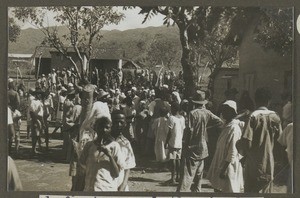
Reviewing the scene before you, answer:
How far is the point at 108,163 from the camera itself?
337 centimetres

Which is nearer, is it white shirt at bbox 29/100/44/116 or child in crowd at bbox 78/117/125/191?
child in crowd at bbox 78/117/125/191

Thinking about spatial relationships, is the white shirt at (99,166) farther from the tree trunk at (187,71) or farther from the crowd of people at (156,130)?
the tree trunk at (187,71)

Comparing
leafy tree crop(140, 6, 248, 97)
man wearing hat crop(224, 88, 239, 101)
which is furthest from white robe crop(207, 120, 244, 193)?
leafy tree crop(140, 6, 248, 97)

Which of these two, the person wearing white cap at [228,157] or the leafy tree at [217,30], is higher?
the leafy tree at [217,30]

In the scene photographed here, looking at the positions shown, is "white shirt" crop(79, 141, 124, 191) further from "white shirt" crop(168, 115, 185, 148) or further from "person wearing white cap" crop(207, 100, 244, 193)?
"person wearing white cap" crop(207, 100, 244, 193)

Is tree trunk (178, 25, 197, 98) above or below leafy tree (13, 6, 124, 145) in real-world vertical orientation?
below

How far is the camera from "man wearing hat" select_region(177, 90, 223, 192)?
3.41 meters

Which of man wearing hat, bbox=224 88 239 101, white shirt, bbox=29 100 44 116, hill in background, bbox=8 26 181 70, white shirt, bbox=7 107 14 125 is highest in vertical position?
hill in background, bbox=8 26 181 70

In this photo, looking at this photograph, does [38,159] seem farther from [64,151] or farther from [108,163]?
[108,163]

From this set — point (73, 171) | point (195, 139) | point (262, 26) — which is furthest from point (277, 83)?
point (73, 171)

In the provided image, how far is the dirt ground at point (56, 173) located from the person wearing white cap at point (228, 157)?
109 mm

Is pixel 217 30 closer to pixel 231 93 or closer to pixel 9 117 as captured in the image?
pixel 231 93

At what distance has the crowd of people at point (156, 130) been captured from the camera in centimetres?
339

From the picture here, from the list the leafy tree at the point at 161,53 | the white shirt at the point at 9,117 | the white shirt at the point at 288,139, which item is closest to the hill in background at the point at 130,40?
the leafy tree at the point at 161,53
